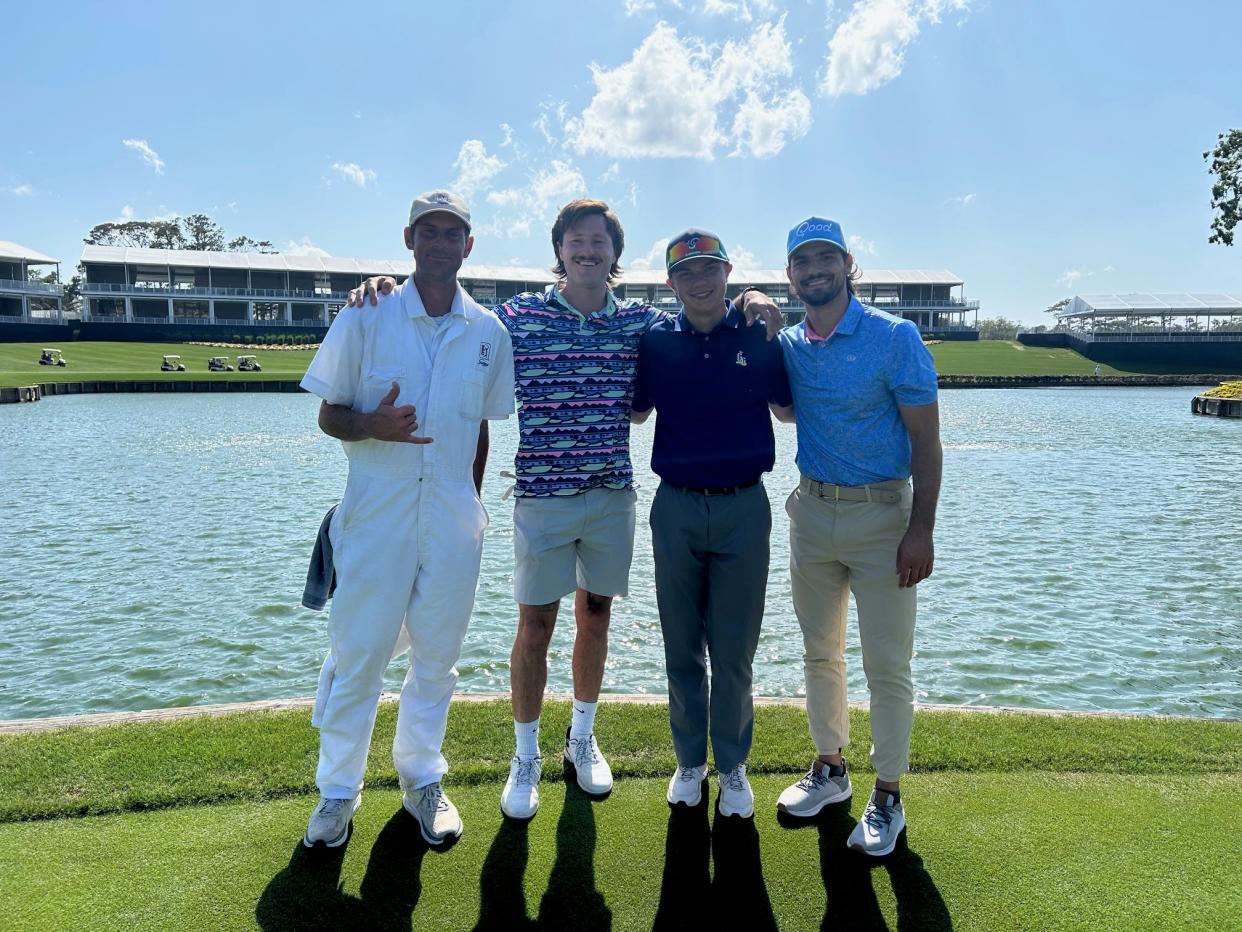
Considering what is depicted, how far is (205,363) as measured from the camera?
174 feet

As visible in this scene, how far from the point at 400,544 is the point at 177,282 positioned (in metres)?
86.2

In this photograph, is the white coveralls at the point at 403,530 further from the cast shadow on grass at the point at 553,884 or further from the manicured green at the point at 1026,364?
the manicured green at the point at 1026,364

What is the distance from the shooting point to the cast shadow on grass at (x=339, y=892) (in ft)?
9.52

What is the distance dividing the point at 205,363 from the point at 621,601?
5156 cm

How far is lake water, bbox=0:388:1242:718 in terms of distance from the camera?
687 cm

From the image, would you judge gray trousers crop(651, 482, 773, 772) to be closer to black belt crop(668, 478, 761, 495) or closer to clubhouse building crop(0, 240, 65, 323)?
black belt crop(668, 478, 761, 495)

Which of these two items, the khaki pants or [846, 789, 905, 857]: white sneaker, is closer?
[846, 789, 905, 857]: white sneaker

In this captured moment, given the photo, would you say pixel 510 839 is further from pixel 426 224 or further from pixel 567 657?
pixel 567 657

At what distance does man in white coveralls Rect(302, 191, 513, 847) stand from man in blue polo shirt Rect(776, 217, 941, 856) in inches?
55.5

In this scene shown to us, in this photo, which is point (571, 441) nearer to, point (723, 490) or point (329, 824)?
point (723, 490)

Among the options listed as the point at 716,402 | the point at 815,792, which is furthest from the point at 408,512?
the point at 815,792

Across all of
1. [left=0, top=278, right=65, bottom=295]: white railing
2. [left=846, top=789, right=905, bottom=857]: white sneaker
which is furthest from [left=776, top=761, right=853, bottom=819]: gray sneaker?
[left=0, top=278, right=65, bottom=295]: white railing

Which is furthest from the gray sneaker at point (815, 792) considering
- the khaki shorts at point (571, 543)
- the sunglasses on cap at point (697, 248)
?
the sunglasses on cap at point (697, 248)

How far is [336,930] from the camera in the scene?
2871 millimetres
